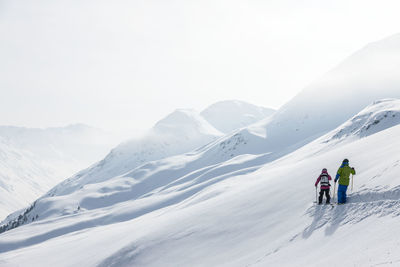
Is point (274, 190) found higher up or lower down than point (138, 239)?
higher up

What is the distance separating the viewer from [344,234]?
53.2 ft

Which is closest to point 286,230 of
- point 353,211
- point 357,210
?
point 353,211

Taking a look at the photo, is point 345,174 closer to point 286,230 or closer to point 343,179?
point 343,179

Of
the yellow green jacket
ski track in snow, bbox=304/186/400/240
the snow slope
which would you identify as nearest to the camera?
the snow slope

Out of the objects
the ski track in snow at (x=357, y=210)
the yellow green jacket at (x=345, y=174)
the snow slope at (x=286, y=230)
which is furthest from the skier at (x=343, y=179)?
Result: the snow slope at (x=286, y=230)

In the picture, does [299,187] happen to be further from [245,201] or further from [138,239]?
[138,239]

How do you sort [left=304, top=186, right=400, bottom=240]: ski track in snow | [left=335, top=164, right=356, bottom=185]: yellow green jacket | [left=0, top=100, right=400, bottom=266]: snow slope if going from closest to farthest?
[left=0, top=100, right=400, bottom=266]: snow slope → [left=304, top=186, right=400, bottom=240]: ski track in snow → [left=335, top=164, right=356, bottom=185]: yellow green jacket

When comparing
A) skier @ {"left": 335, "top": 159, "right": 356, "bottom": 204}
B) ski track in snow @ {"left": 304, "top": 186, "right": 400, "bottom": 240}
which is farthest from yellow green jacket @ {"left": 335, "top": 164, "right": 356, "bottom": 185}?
ski track in snow @ {"left": 304, "top": 186, "right": 400, "bottom": 240}

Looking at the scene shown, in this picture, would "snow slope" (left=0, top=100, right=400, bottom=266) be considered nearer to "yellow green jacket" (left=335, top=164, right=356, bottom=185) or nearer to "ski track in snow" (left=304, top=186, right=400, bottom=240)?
"ski track in snow" (left=304, top=186, right=400, bottom=240)

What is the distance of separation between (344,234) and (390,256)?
4.66 metres

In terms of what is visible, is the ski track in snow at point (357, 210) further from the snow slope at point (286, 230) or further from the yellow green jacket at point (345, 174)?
the yellow green jacket at point (345, 174)

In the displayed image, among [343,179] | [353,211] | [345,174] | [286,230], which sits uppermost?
[345,174]

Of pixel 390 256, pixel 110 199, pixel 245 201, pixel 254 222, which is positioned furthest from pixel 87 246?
pixel 110 199

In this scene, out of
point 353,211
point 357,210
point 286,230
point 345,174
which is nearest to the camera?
point 357,210
